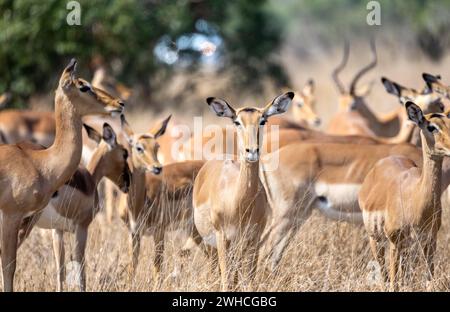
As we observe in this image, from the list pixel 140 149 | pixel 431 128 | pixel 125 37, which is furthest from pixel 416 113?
pixel 125 37

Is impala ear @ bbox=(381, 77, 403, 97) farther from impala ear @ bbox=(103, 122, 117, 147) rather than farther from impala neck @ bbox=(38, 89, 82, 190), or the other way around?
impala neck @ bbox=(38, 89, 82, 190)

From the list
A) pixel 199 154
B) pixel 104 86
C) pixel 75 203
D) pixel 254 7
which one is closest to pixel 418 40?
pixel 254 7

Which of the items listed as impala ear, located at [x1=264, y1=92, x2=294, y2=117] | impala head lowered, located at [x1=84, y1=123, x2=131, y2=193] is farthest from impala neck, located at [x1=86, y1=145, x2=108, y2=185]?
impala ear, located at [x1=264, y1=92, x2=294, y2=117]

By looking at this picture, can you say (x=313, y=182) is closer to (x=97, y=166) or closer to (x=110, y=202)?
(x=97, y=166)

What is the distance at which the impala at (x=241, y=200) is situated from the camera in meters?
6.05

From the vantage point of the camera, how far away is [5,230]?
6008 millimetres

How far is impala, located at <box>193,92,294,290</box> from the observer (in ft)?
19.9

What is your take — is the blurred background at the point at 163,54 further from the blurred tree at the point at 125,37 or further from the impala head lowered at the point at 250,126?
the impala head lowered at the point at 250,126

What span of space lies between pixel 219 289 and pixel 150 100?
1253 centimetres

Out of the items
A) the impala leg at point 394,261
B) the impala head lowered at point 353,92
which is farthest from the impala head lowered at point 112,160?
the impala head lowered at point 353,92

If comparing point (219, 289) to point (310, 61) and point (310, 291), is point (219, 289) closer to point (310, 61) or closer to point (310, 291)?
point (310, 291)

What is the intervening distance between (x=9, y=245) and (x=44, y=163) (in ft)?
1.80

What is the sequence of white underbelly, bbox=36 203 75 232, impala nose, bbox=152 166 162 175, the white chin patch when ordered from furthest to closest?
impala nose, bbox=152 166 162 175 → white underbelly, bbox=36 203 75 232 → the white chin patch

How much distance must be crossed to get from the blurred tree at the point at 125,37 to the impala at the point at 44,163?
28.4ft
